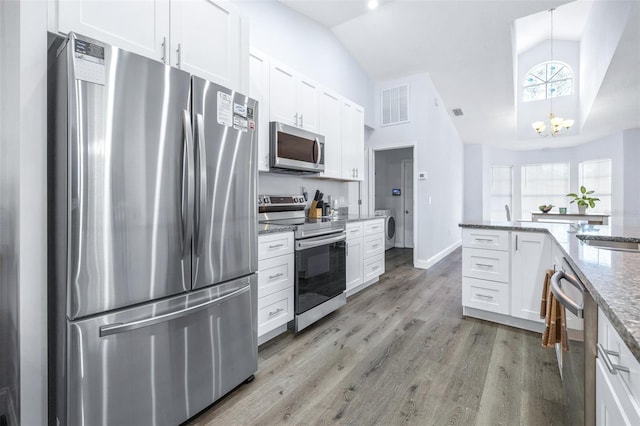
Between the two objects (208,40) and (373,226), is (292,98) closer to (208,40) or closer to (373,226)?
(208,40)

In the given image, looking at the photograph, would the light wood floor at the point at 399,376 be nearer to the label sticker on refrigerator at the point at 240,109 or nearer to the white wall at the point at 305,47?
the label sticker on refrigerator at the point at 240,109

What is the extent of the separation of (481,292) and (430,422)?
5.33 ft

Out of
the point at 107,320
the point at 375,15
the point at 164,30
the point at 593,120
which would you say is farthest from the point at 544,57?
the point at 107,320

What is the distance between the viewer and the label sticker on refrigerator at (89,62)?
1165mm

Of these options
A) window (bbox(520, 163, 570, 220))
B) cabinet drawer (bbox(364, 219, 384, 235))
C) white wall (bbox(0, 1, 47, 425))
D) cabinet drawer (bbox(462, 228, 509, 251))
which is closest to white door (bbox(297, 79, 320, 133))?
cabinet drawer (bbox(364, 219, 384, 235))

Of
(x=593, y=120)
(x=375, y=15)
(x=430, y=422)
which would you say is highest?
(x=375, y=15)

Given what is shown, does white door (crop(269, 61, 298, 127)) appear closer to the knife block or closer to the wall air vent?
the knife block

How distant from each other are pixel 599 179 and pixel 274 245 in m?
9.39

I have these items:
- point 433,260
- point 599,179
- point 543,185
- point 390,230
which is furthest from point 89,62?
point 543,185

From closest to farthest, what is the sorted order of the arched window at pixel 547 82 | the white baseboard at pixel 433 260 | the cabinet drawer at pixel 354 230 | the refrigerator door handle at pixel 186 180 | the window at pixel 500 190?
the refrigerator door handle at pixel 186 180, the cabinet drawer at pixel 354 230, the white baseboard at pixel 433 260, the arched window at pixel 547 82, the window at pixel 500 190

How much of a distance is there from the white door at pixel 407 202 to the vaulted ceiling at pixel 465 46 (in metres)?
1.55

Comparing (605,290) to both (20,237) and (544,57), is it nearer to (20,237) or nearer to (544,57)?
(20,237)

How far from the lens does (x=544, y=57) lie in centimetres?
798

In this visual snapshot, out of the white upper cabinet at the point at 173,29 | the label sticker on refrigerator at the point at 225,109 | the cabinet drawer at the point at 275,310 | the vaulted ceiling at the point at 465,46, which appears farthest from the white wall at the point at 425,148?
the label sticker on refrigerator at the point at 225,109
